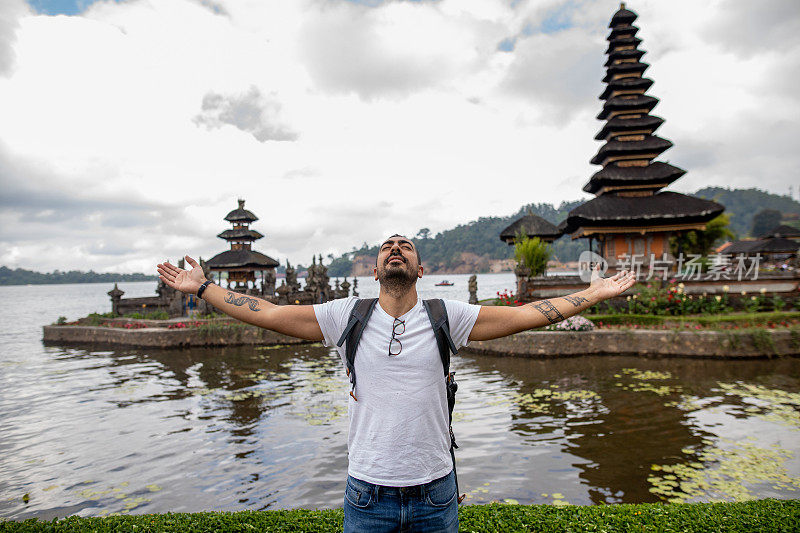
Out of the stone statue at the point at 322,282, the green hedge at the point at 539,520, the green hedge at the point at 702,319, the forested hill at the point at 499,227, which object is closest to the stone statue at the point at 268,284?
the stone statue at the point at 322,282

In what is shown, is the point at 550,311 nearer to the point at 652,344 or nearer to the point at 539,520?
the point at 539,520

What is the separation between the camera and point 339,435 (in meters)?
8.84

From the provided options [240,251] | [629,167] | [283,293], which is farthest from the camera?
[240,251]

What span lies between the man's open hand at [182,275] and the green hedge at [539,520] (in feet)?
9.18

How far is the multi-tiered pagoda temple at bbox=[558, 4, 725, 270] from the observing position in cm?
2419

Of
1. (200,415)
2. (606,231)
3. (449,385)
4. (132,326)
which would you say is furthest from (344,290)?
(449,385)

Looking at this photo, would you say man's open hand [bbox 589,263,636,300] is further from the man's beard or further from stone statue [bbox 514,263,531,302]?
stone statue [bbox 514,263,531,302]

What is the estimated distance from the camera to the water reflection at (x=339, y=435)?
21.2 feet

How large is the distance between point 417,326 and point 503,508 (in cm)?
321

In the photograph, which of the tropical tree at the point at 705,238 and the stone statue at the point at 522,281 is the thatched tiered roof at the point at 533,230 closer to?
the stone statue at the point at 522,281

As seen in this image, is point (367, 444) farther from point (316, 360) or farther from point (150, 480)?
point (316, 360)

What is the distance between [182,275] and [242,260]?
30.5m

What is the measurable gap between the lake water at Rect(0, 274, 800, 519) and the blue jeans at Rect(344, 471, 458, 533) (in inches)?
174

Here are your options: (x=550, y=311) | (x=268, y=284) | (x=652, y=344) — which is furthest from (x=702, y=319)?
(x=268, y=284)
